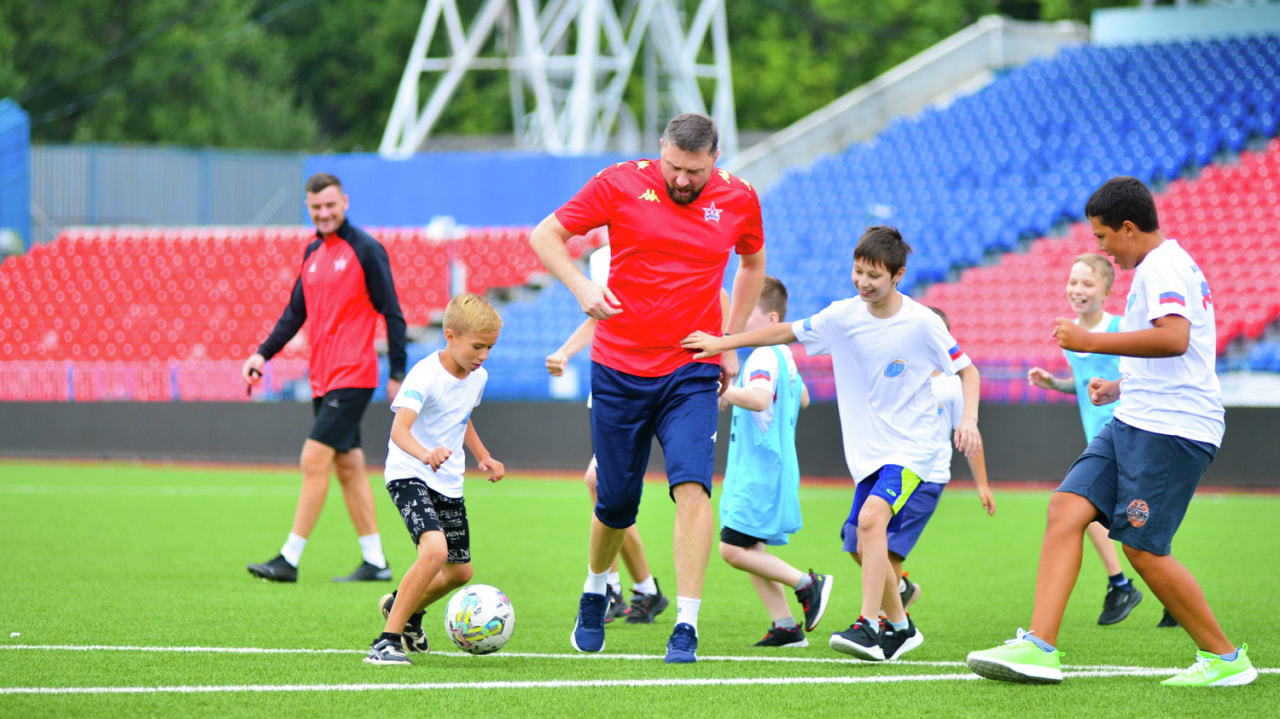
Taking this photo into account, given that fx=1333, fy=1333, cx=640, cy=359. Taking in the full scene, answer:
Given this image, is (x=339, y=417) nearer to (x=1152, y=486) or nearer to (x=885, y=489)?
(x=885, y=489)

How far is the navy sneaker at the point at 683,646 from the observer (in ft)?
17.4

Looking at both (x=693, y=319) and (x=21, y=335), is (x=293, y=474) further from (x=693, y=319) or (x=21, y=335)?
(x=693, y=319)

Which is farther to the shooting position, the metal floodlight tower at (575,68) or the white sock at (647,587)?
the metal floodlight tower at (575,68)

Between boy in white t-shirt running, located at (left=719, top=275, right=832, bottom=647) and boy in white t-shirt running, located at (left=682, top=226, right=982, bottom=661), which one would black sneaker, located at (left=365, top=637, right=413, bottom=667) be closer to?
boy in white t-shirt running, located at (left=719, top=275, right=832, bottom=647)

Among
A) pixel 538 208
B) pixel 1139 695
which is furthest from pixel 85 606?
pixel 538 208

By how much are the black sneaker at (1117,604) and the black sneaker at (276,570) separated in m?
4.52

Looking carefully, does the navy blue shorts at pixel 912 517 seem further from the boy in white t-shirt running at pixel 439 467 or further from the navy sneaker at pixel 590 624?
the boy in white t-shirt running at pixel 439 467

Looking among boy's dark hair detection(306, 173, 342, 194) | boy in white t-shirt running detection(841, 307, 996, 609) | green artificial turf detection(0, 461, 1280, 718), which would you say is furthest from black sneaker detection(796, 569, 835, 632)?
boy's dark hair detection(306, 173, 342, 194)

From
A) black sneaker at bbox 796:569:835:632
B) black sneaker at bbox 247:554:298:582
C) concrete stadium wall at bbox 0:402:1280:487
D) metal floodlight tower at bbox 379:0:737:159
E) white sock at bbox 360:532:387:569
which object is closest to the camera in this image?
black sneaker at bbox 796:569:835:632

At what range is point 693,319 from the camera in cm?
550

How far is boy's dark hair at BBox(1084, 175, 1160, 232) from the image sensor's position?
16.2ft

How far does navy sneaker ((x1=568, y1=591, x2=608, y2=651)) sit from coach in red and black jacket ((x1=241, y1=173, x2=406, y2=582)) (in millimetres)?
2567

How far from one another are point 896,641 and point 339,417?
383 cm

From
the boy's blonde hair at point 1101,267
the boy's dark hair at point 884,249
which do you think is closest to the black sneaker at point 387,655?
the boy's dark hair at point 884,249
